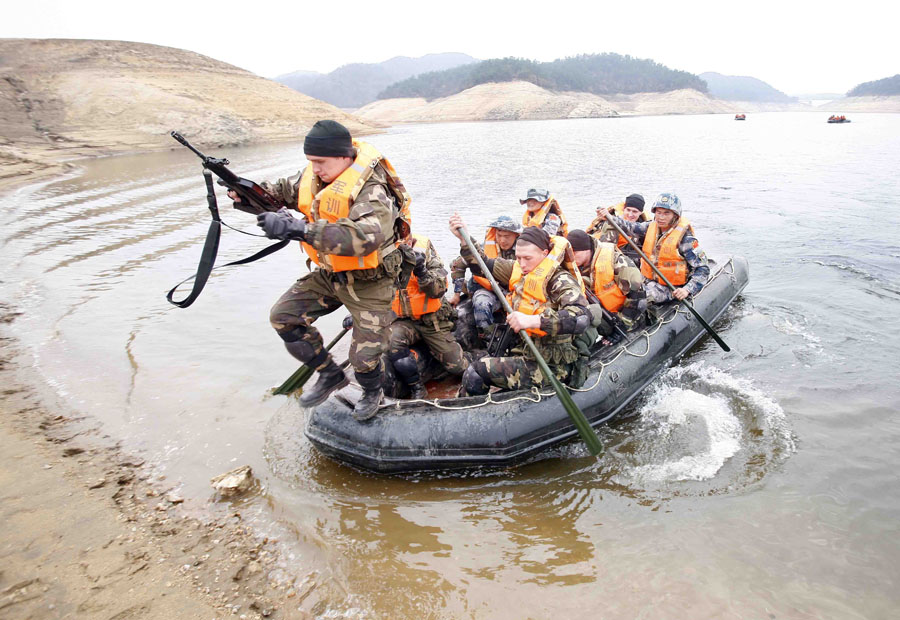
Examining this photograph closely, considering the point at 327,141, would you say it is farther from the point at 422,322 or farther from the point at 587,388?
the point at 587,388

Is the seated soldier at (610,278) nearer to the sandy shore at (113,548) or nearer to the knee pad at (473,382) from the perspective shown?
the knee pad at (473,382)

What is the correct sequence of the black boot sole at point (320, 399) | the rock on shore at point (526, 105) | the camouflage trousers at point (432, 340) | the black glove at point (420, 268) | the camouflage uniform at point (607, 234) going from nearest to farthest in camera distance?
the black boot sole at point (320, 399), the black glove at point (420, 268), the camouflage trousers at point (432, 340), the camouflage uniform at point (607, 234), the rock on shore at point (526, 105)

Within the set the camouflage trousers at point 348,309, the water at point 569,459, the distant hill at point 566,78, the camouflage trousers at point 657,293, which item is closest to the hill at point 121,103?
the water at point 569,459

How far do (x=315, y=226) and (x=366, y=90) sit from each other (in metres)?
203

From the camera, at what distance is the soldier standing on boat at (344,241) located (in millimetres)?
3035

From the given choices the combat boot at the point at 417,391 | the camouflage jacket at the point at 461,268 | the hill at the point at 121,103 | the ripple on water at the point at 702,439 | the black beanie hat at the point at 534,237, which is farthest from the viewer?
the hill at the point at 121,103

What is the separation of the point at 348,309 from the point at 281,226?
1005 millimetres

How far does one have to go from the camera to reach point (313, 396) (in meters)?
4.32

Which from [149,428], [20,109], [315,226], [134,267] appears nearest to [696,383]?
[315,226]

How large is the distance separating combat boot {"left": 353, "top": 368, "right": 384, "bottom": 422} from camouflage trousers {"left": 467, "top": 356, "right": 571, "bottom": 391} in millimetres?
860

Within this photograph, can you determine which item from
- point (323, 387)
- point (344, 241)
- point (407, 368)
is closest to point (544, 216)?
point (407, 368)

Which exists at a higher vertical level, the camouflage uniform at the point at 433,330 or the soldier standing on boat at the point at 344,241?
the soldier standing on boat at the point at 344,241

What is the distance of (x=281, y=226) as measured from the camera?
2.80m

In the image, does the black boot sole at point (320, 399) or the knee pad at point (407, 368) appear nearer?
the black boot sole at point (320, 399)
